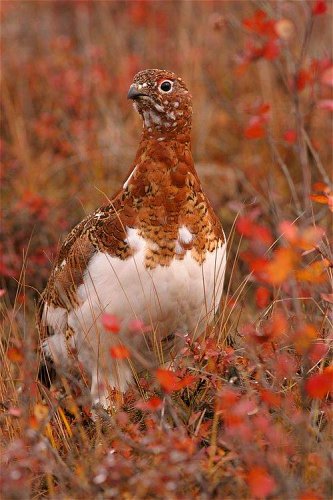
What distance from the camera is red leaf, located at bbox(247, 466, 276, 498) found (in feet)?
7.83

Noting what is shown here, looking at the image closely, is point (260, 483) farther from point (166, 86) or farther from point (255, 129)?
point (255, 129)

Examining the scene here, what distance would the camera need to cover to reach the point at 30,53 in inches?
341

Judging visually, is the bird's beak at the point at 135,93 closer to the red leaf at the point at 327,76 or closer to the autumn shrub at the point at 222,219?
the autumn shrub at the point at 222,219

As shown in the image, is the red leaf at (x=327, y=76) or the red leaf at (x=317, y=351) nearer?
the red leaf at (x=317, y=351)

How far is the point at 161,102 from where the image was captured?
361 centimetres

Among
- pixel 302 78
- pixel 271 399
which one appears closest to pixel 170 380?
pixel 271 399

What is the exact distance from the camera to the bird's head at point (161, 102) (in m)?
3.61

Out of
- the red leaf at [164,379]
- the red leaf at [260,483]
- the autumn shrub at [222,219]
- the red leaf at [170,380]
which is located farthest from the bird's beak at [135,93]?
the red leaf at [260,483]

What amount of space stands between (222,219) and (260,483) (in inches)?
143

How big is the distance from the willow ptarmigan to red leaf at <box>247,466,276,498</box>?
Result: 105 centimetres

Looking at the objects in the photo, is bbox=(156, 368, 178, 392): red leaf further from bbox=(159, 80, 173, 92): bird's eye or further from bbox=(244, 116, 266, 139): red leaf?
bbox=(244, 116, 266, 139): red leaf

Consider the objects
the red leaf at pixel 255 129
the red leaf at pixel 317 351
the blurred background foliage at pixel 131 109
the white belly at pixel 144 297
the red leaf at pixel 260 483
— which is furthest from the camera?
the blurred background foliage at pixel 131 109

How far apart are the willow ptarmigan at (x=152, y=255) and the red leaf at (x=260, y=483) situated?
41.5 inches

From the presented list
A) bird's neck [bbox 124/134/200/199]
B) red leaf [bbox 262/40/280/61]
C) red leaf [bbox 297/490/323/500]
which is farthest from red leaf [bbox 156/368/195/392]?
red leaf [bbox 262/40/280/61]
